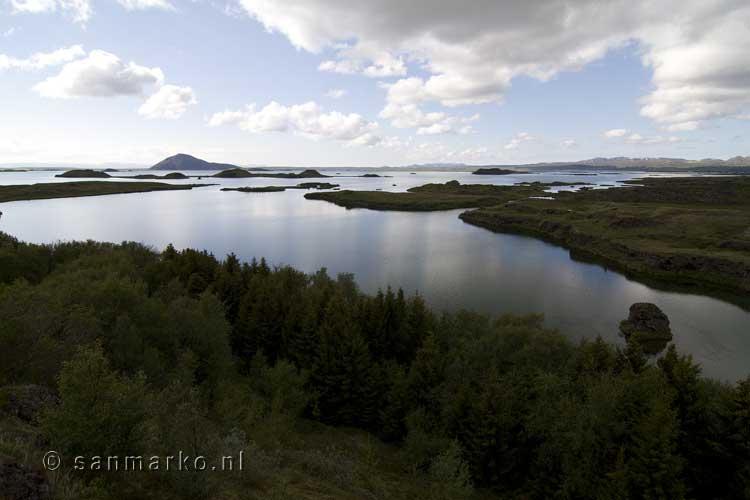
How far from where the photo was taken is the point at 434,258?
77.6m

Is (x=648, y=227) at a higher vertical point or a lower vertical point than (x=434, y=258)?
higher

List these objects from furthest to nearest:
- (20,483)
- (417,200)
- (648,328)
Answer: (417,200)
(648,328)
(20,483)

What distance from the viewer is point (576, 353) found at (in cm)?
3288

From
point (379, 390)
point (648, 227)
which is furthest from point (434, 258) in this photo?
point (648, 227)

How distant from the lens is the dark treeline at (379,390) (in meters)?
14.6

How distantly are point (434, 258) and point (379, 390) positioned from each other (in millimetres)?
44565

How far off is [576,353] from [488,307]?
20050 mm

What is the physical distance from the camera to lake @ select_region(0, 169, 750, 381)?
164 ft

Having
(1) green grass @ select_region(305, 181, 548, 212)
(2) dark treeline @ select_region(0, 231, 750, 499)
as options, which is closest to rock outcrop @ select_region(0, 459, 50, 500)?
(2) dark treeline @ select_region(0, 231, 750, 499)

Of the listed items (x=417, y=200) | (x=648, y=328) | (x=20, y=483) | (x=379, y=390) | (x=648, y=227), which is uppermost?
(x=417, y=200)

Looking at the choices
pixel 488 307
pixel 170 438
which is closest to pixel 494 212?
pixel 488 307

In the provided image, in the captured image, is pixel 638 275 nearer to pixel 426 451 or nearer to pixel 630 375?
pixel 630 375

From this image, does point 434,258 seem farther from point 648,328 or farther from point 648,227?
point 648,227

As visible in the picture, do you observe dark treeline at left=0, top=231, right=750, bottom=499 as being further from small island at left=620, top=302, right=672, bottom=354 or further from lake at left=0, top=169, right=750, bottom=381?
lake at left=0, top=169, right=750, bottom=381
